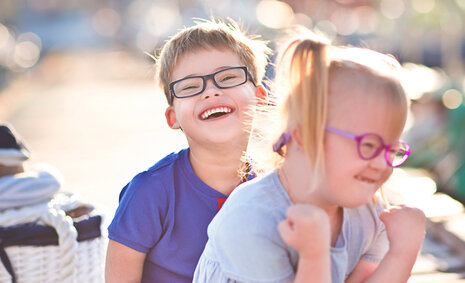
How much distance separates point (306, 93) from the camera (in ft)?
4.41

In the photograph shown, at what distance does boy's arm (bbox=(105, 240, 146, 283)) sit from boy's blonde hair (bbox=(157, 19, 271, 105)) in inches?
21.6

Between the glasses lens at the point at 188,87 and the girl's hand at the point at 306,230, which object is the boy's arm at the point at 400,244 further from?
the glasses lens at the point at 188,87

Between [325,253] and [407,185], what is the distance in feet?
13.9

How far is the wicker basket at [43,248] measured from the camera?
75.2 inches

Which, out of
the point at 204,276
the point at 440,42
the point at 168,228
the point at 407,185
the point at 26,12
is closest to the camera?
the point at 204,276

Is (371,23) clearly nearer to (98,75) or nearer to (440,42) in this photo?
(440,42)

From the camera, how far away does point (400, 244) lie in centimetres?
156

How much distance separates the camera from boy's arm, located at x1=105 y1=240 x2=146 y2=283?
1838 millimetres

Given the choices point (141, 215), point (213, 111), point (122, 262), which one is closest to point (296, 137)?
Answer: point (213, 111)

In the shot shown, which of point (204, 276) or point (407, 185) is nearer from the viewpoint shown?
point (204, 276)

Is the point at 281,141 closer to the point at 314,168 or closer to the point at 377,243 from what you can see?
the point at 314,168

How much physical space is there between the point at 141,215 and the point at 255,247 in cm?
58

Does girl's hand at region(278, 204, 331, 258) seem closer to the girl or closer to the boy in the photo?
the girl

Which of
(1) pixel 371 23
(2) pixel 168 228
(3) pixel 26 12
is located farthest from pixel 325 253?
(3) pixel 26 12
